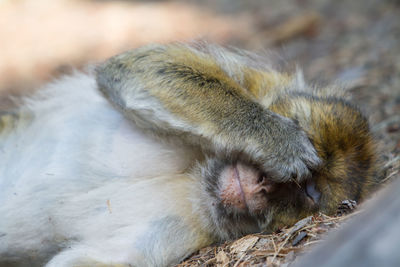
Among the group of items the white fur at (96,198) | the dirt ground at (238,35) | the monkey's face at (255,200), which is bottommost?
the monkey's face at (255,200)

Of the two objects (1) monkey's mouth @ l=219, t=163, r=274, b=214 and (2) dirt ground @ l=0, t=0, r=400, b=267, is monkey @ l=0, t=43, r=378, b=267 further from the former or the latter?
(2) dirt ground @ l=0, t=0, r=400, b=267

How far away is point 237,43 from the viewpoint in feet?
30.1

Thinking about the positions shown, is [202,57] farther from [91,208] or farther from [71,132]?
[91,208]

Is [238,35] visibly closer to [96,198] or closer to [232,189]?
[96,198]

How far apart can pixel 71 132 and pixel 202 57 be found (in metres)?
1.12

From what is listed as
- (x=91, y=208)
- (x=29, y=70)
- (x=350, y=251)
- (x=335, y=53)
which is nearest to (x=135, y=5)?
(x=29, y=70)

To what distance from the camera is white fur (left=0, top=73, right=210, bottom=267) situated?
3316mm

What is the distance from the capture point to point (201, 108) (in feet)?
11.0

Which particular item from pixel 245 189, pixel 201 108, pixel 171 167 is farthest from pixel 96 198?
pixel 245 189

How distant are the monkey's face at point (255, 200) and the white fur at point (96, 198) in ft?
0.84

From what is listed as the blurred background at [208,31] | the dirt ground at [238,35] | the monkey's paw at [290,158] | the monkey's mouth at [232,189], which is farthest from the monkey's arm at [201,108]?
the blurred background at [208,31]

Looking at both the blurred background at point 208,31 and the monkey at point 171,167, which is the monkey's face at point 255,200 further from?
the blurred background at point 208,31

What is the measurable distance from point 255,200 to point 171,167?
0.69 metres

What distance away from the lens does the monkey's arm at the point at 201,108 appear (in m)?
3.16
